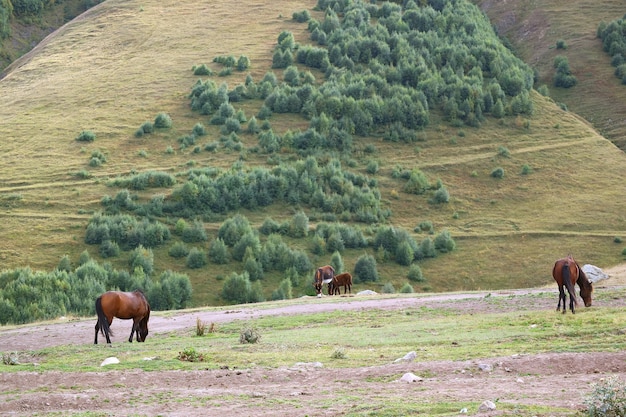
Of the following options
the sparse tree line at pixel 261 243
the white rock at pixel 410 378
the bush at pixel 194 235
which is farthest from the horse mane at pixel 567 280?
the bush at pixel 194 235

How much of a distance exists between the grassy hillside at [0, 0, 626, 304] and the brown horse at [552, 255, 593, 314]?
37.7 meters

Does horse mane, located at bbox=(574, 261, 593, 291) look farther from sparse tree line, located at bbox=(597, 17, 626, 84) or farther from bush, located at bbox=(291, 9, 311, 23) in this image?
bush, located at bbox=(291, 9, 311, 23)

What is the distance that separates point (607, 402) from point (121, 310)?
1668 centimetres

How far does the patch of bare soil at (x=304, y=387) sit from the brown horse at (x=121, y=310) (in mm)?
7197

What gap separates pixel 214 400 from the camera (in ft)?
47.4

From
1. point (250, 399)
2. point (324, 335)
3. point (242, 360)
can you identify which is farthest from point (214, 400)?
point (324, 335)

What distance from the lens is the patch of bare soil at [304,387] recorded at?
13656mm

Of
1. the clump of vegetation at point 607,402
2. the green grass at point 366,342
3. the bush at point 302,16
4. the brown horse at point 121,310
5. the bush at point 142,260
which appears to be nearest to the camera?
the clump of vegetation at point 607,402

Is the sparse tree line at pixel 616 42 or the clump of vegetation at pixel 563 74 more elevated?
the sparse tree line at pixel 616 42

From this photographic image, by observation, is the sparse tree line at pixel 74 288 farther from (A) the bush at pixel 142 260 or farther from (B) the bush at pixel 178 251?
(B) the bush at pixel 178 251

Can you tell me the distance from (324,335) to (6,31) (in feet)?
508

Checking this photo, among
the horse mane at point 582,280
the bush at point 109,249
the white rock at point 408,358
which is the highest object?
the white rock at point 408,358

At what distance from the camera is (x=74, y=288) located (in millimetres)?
51438

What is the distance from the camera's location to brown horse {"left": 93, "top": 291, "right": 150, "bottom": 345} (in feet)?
80.0
